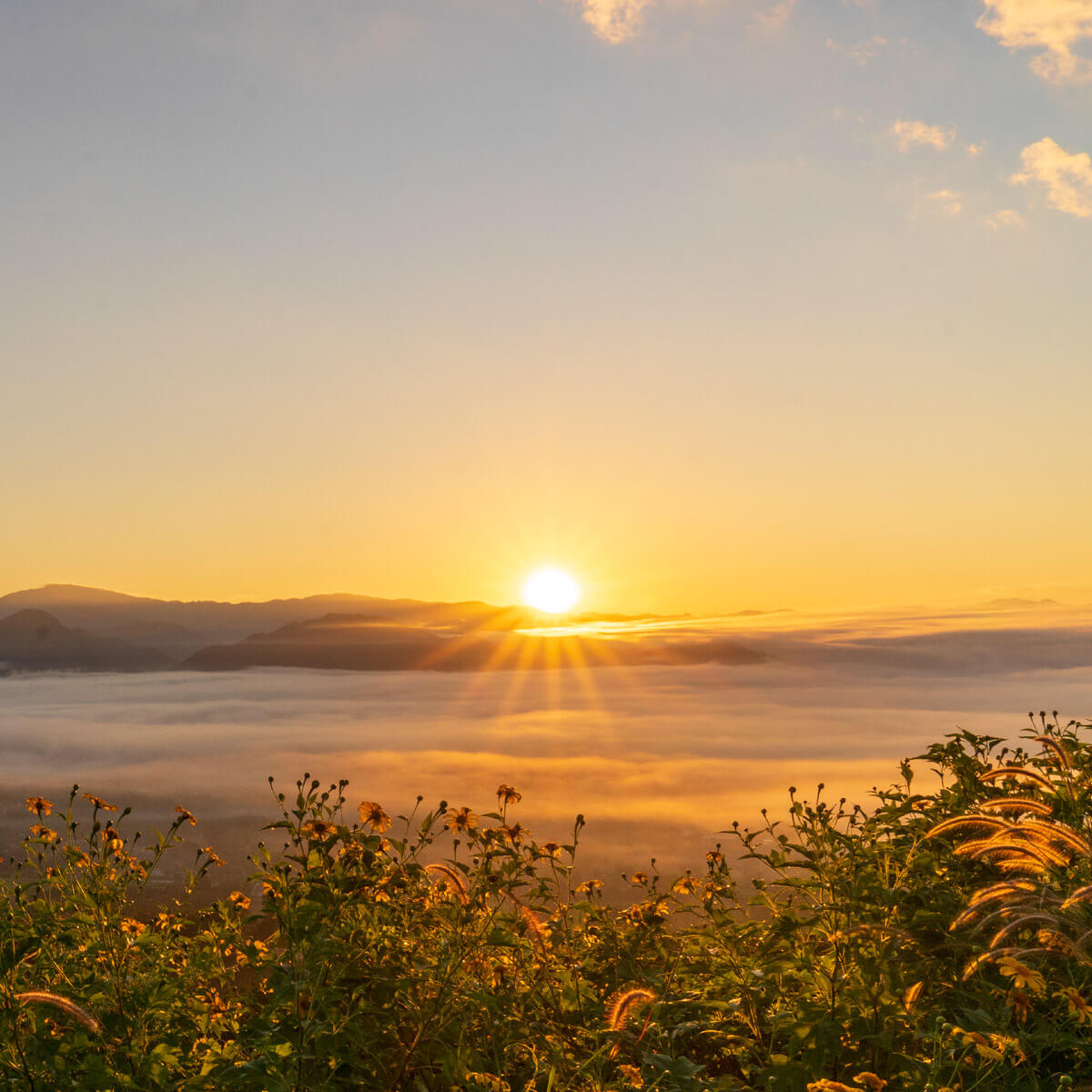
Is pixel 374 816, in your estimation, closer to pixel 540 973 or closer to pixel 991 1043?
pixel 540 973

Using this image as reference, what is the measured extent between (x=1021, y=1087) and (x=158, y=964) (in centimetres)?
444

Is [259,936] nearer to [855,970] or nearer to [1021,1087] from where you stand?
[855,970]

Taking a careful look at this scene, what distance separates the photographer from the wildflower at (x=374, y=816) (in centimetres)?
573

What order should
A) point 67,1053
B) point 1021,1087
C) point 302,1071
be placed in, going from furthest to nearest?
point 67,1053, point 302,1071, point 1021,1087

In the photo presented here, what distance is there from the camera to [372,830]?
5.85 meters

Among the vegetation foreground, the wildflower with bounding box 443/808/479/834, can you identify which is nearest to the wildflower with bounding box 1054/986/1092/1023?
the vegetation foreground

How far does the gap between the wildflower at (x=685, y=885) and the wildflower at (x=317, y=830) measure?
2620 millimetres

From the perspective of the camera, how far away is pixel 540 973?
20.5 feet

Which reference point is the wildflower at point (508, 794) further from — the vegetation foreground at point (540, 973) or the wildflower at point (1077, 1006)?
the wildflower at point (1077, 1006)

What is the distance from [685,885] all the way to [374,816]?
2.48m

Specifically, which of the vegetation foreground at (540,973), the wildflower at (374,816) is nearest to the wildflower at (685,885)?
the vegetation foreground at (540,973)

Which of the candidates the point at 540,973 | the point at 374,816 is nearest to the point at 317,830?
the point at 374,816

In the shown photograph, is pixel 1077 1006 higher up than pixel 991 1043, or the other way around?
pixel 1077 1006

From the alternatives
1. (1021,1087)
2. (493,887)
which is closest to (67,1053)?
(493,887)
